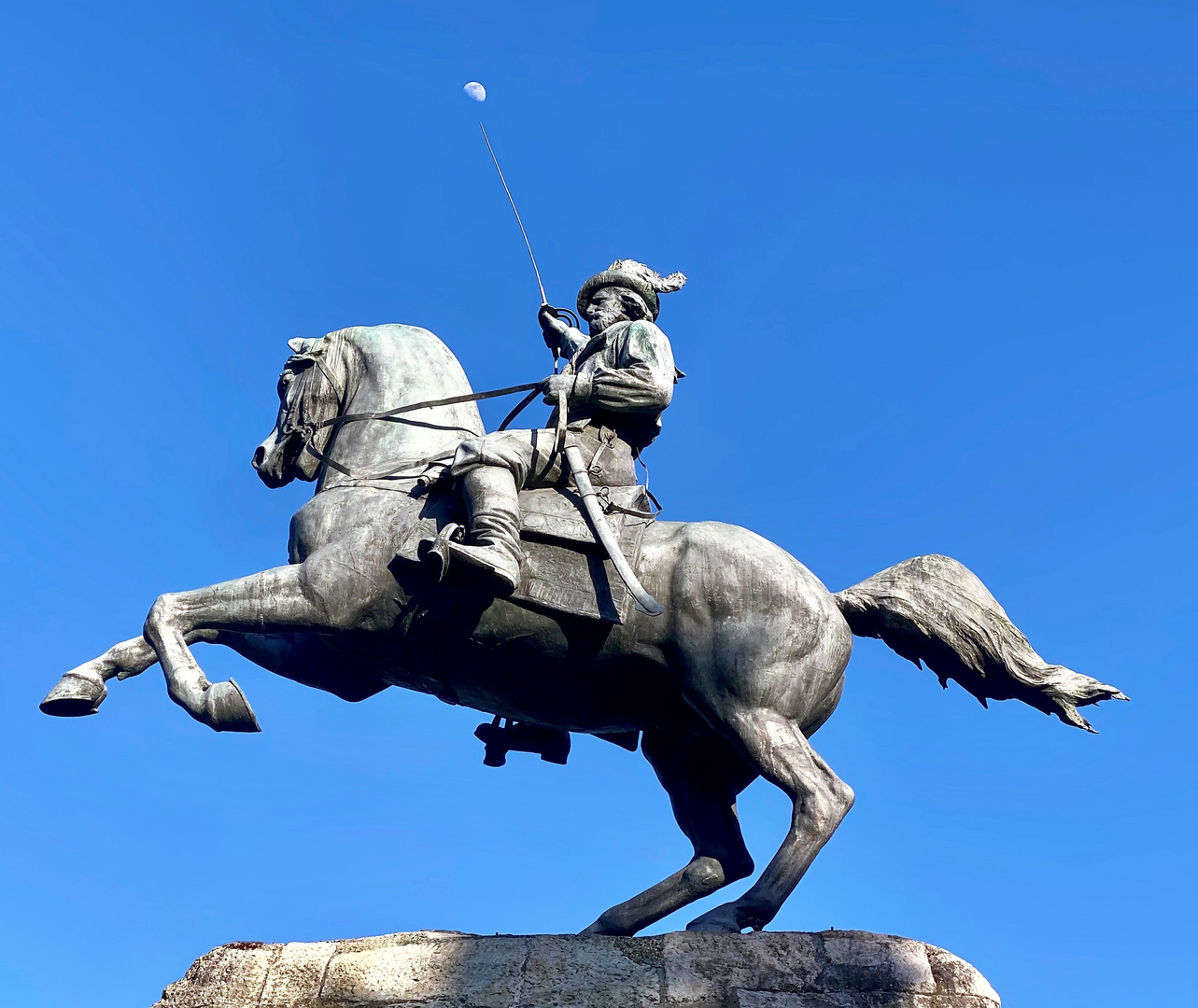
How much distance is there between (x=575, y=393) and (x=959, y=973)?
400 cm

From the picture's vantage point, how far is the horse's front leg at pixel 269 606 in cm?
787

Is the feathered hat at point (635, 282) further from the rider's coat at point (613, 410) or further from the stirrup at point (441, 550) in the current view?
the stirrup at point (441, 550)

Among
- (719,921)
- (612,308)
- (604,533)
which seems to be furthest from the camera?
(612,308)

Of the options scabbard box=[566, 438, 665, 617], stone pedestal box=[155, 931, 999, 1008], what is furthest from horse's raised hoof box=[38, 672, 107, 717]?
scabbard box=[566, 438, 665, 617]

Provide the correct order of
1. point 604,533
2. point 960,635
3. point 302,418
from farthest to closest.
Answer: point 302,418 → point 960,635 → point 604,533

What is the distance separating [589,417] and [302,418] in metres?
1.92

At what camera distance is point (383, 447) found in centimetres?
879

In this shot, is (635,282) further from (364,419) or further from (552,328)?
(364,419)

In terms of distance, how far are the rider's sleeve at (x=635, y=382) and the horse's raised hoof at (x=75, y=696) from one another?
3.29 metres

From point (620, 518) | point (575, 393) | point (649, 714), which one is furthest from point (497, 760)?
point (575, 393)

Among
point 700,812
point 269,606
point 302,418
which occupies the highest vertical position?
→ point 302,418

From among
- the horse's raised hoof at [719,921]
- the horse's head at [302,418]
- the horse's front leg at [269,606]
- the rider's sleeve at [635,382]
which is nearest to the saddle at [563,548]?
the horse's front leg at [269,606]

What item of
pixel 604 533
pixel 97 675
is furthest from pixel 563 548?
pixel 97 675

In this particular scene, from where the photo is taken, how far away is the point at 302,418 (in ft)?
30.2
